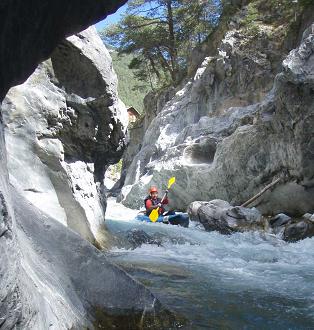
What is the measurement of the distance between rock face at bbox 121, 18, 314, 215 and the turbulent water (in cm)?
289

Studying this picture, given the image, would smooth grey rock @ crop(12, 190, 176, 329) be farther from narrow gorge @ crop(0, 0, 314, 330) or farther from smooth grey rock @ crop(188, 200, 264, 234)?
smooth grey rock @ crop(188, 200, 264, 234)

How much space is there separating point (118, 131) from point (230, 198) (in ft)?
21.8

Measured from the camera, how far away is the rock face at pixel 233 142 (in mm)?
11102

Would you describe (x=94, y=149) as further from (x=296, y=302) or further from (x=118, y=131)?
(x=296, y=302)

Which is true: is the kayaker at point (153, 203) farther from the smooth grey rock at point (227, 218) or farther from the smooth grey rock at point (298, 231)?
the smooth grey rock at point (298, 231)

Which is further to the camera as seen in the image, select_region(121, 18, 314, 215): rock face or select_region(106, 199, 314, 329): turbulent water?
select_region(121, 18, 314, 215): rock face

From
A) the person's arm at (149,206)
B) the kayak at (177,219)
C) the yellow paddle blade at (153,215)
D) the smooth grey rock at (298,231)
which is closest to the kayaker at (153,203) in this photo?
the person's arm at (149,206)

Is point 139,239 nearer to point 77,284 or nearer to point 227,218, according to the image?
point 227,218

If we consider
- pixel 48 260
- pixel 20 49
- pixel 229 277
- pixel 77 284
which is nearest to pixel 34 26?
pixel 20 49

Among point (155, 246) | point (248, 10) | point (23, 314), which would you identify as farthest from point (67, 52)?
point (248, 10)

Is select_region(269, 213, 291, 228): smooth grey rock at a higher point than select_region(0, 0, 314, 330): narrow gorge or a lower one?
lower

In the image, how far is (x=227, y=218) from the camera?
10594 millimetres

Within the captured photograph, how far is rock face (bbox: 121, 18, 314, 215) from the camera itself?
11102 mm

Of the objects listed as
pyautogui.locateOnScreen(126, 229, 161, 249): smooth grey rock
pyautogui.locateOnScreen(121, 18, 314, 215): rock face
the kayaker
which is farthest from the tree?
pyautogui.locateOnScreen(126, 229, 161, 249): smooth grey rock
